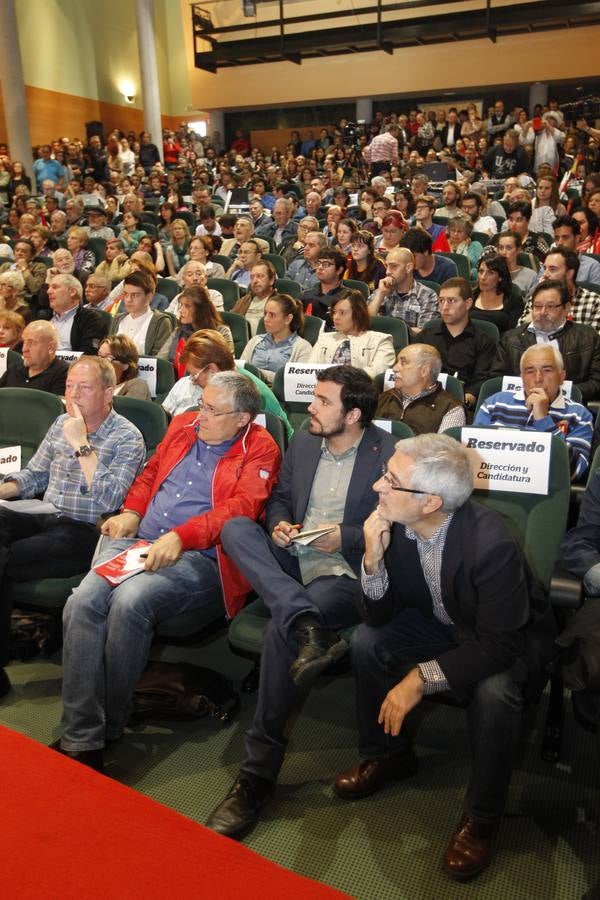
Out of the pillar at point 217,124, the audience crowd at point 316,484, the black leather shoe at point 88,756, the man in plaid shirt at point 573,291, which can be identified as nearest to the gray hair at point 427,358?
the audience crowd at point 316,484

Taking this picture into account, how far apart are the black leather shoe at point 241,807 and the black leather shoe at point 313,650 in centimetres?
31

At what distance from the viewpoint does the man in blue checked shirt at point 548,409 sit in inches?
114

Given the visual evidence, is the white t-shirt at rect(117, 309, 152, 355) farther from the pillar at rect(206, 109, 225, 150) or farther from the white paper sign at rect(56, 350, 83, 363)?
the pillar at rect(206, 109, 225, 150)

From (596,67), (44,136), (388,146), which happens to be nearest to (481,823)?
(388,146)

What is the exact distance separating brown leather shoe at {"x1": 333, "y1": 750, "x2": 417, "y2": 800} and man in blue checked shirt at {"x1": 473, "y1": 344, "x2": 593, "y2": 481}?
1303 millimetres

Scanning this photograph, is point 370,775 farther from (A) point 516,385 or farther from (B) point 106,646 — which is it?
→ (A) point 516,385

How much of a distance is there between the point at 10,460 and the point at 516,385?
85.2 inches

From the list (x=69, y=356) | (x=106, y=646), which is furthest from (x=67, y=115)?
(x=106, y=646)

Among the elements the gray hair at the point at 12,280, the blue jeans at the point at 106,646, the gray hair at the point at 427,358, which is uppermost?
the gray hair at the point at 12,280

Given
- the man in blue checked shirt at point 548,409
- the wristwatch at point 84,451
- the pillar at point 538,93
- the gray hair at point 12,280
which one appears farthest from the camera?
the pillar at point 538,93

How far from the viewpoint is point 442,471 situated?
190 centimetres

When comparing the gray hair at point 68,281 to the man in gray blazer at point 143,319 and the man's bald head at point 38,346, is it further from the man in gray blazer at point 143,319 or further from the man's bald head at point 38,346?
the man's bald head at point 38,346

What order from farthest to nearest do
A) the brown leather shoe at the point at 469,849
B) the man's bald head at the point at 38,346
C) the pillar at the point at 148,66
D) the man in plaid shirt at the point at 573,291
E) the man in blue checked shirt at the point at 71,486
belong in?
the pillar at the point at 148,66 → the man in plaid shirt at the point at 573,291 → the man's bald head at the point at 38,346 → the man in blue checked shirt at the point at 71,486 → the brown leather shoe at the point at 469,849

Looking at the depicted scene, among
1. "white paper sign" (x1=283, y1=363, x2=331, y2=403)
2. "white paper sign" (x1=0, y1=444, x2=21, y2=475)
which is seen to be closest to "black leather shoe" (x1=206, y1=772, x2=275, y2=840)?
"white paper sign" (x1=0, y1=444, x2=21, y2=475)
